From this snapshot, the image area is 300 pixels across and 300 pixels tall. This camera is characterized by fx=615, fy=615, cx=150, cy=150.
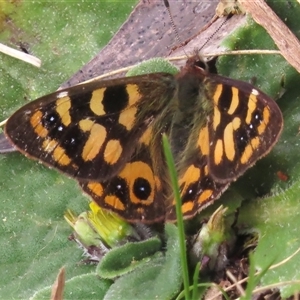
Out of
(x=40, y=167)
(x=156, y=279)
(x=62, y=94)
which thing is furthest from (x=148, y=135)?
(x=40, y=167)

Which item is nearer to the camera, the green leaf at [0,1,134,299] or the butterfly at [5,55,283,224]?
the butterfly at [5,55,283,224]

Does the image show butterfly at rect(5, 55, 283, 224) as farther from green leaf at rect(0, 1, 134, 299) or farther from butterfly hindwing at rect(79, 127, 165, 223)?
green leaf at rect(0, 1, 134, 299)

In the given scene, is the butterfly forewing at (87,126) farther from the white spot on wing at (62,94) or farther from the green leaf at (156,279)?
the green leaf at (156,279)

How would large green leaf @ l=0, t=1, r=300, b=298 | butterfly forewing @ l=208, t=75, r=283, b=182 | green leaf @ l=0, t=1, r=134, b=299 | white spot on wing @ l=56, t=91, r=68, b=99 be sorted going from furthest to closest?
green leaf @ l=0, t=1, r=134, b=299 < large green leaf @ l=0, t=1, r=300, b=298 < white spot on wing @ l=56, t=91, r=68, b=99 < butterfly forewing @ l=208, t=75, r=283, b=182

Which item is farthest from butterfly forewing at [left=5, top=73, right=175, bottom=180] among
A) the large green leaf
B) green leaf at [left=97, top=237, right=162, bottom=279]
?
the large green leaf

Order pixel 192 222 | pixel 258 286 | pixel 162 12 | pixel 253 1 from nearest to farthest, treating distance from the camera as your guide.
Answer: pixel 258 286
pixel 192 222
pixel 253 1
pixel 162 12

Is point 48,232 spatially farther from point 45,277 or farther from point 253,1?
point 253,1

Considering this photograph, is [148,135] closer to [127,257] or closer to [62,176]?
[127,257]

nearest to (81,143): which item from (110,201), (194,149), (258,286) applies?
(110,201)

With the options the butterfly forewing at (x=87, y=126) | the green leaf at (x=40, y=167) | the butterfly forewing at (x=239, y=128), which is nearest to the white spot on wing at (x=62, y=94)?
the butterfly forewing at (x=87, y=126)
